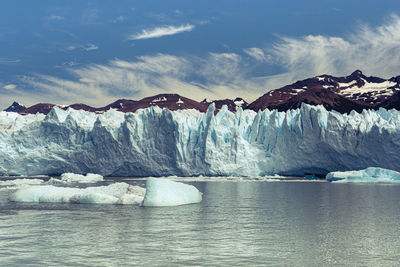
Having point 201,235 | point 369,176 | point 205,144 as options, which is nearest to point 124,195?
point 201,235

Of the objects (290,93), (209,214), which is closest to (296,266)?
(209,214)

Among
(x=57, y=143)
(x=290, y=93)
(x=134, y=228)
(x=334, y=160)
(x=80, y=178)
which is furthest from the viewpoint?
(x=290, y=93)

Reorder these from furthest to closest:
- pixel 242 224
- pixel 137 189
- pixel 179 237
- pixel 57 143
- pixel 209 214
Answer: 1. pixel 57 143
2. pixel 137 189
3. pixel 209 214
4. pixel 242 224
5. pixel 179 237

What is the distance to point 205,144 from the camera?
43.0 m

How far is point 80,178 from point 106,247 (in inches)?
1196

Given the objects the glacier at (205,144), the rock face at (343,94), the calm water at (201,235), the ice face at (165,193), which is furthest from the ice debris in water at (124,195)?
the rock face at (343,94)

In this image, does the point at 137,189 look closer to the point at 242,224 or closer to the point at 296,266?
the point at 242,224

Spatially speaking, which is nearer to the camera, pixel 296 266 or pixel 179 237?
pixel 296 266

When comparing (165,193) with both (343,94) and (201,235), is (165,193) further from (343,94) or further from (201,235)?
(343,94)

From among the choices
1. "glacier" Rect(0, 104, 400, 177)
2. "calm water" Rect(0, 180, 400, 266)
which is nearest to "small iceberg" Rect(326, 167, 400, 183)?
"glacier" Rect(0, 104, 400, 177)

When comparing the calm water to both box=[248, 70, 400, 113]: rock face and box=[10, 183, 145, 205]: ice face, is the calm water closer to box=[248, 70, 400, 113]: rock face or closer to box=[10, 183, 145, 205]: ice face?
box=[10, 183, 145, 205]: ice face

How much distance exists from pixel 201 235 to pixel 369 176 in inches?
1192

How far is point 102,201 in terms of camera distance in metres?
21.2

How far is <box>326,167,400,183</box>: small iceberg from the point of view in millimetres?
37812
